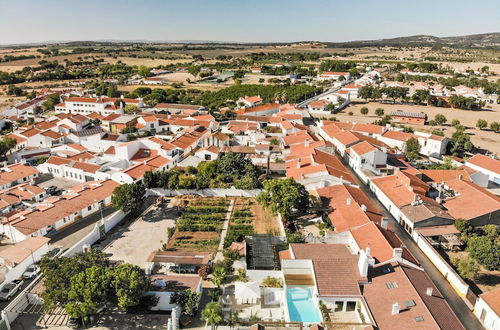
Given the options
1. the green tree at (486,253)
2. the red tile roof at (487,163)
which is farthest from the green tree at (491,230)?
the red tile roof at (487,163)

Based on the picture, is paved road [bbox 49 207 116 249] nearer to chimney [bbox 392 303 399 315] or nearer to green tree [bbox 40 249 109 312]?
green tree [bbox 40 249 109 312]

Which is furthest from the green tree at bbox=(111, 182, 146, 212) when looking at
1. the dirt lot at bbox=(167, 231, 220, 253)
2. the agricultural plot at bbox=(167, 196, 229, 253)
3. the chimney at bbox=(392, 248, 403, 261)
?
the chimney at bbox=(392, 248, 403, 261)

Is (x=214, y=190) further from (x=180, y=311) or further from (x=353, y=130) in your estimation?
(x=353, y=130)

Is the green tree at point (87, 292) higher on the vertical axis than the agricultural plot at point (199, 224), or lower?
higher

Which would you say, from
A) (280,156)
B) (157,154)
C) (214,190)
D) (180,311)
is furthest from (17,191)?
(280,156)

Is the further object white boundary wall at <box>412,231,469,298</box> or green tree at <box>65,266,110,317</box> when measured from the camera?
white boundary wall at <box>412,231,469,298</box>

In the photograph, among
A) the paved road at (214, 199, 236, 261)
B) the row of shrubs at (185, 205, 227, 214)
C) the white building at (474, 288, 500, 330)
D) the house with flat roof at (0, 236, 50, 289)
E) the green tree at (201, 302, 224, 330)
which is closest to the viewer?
the green tree at (201, 302, 224, 330)

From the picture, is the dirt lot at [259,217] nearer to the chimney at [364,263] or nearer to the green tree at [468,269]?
the chimney at [364,263]

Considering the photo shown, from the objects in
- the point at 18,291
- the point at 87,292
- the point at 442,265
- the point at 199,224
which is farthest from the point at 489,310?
the point at 18,291
